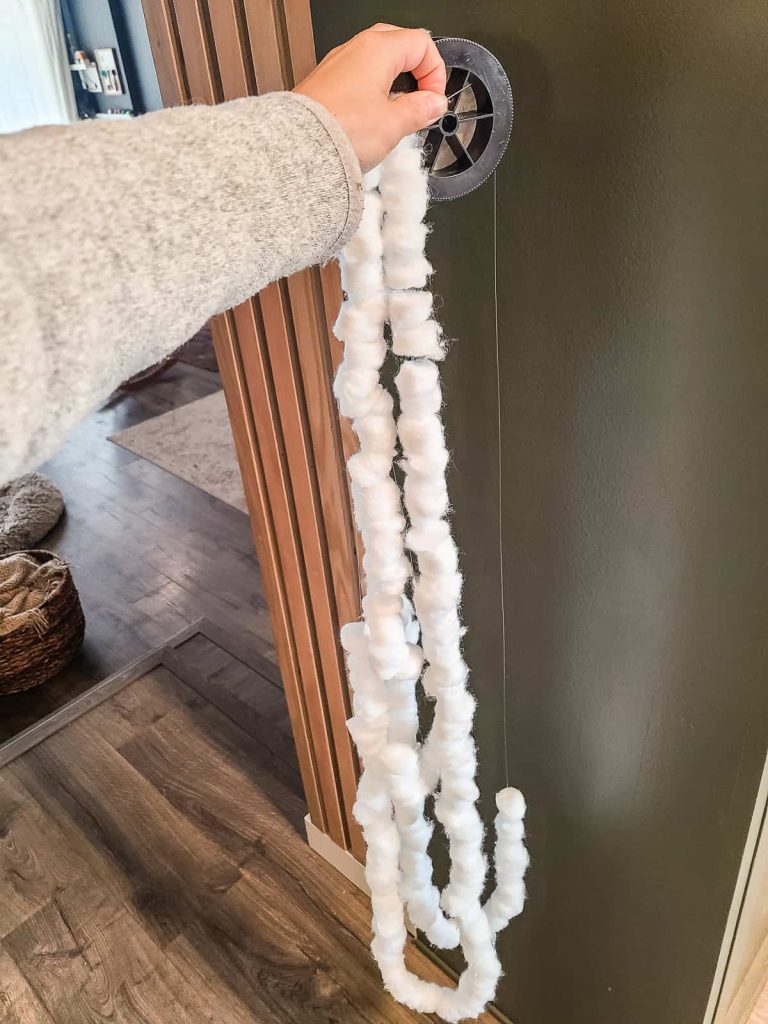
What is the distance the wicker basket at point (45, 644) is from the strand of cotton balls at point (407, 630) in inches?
53.5

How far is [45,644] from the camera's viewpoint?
203cm

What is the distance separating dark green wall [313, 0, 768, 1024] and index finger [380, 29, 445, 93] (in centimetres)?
6

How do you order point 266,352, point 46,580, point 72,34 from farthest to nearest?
point 72,34 < point 46,580 < point 266,352

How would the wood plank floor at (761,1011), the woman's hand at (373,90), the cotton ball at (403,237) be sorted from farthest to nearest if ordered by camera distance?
1. the wood plank floor at (761,1011)
2. the cotton ball at (403,237)
3. the woman's hand at (373,90)

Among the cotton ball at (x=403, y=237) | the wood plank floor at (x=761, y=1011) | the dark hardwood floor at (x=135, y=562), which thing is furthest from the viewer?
the dark hardwood floor at (x=135, y=562)

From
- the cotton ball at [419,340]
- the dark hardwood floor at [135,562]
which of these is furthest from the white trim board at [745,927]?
the dark hardwood floor at [135,562]

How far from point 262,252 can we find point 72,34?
5.50 meters

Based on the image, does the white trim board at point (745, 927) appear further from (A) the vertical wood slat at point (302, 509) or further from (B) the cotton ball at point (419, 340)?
(A) the vertical wood slat at point (302, 509)

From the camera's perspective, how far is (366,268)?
653 millimetres

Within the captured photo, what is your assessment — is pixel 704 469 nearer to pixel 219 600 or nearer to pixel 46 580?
pixel 219 600

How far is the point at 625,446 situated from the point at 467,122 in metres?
0.30

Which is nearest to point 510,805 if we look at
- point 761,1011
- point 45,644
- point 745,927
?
point 745,927

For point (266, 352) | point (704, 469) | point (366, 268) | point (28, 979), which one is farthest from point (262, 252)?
point (28, 979)

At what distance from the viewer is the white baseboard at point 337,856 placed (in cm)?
147
